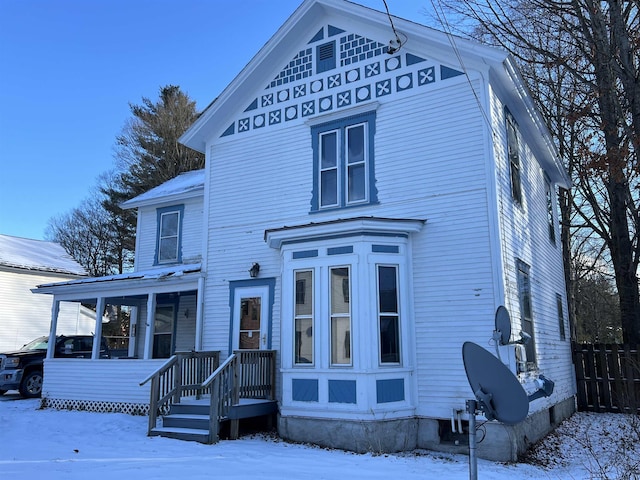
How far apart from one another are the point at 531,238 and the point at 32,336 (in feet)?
67.7

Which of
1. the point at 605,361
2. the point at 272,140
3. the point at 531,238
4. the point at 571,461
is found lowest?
the point at 571,461

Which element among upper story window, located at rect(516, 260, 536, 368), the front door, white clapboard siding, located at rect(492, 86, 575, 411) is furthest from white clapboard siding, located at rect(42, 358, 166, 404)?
white clapboard siding, located at rect(492, 86, 575, 411)

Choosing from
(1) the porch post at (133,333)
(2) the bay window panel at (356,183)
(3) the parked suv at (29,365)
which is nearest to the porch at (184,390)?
(1) the porch post at (133,333)

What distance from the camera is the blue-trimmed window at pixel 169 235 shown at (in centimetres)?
1532

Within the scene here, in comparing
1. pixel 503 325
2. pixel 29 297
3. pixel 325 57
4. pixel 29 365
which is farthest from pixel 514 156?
pixel 29 297

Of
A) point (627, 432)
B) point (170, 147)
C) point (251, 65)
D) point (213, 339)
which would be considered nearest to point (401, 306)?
point (213, 339)

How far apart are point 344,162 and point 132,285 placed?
6.44m

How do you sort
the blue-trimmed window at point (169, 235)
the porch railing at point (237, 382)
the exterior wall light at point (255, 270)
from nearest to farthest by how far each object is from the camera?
the porch railing at point (237, 382) → the exterior wall light at point (255, 270) → the blue-trimmed window at point (169, 235)

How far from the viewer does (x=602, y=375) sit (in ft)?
47.2

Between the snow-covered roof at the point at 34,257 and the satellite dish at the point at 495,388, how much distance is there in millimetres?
22165

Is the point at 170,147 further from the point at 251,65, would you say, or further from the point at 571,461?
the point at 571,461

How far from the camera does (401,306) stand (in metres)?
9.16

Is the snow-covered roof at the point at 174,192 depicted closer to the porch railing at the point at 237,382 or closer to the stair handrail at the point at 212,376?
the porch railing at the point at 237,382

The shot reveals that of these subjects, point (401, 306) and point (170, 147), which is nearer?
point (401, 306)
